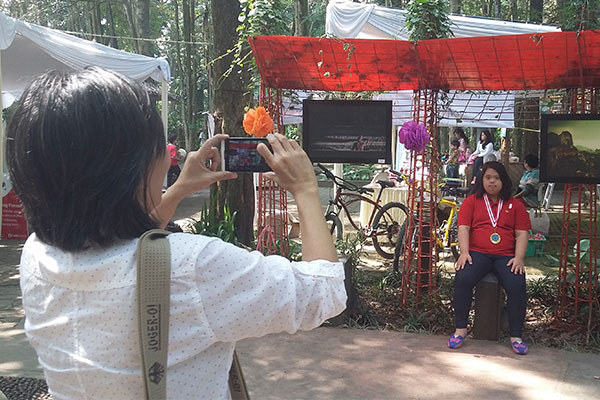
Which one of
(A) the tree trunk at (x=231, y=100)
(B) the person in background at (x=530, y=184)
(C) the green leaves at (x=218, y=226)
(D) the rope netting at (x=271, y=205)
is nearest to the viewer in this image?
(D) the rope netting at (x=271, y=205)

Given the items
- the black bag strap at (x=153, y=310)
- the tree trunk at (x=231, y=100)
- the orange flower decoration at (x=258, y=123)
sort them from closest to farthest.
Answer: the black bag strap at (x=153, y=310) → the orange flower decoration at (x=258, y=123) → the tree trunk at (x=231, y=100)

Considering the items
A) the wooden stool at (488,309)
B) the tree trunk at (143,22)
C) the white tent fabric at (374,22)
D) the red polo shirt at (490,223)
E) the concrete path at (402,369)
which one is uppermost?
the tree trunk at (143,22)

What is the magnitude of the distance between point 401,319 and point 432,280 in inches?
18.0

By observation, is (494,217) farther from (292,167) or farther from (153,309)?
(153,309)

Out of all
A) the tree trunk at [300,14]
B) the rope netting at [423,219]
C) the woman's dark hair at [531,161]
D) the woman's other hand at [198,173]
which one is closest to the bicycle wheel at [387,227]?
→ the woman's dark hair at [531,161]

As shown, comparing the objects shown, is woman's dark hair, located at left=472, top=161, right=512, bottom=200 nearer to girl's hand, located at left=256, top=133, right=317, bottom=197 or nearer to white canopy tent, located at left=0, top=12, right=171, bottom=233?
white canopy tent, located at left=0, top=12, right=171, bottom=233

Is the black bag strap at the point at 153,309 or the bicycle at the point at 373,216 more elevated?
the black bag strap at the point at 153,309

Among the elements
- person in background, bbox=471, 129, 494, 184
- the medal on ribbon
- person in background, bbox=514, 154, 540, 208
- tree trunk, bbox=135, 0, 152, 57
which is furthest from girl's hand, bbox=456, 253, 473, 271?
tree trunk, bbox=135, 0, 152, 57

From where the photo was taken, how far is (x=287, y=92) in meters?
6.17

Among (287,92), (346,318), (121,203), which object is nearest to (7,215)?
(287,92)

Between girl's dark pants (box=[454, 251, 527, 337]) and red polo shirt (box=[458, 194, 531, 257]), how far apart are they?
7 cm

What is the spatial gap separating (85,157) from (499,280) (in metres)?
4.61

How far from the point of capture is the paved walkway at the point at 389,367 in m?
4.07

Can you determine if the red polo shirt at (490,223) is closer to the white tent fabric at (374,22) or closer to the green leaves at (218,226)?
the green leaves at (218,226)
